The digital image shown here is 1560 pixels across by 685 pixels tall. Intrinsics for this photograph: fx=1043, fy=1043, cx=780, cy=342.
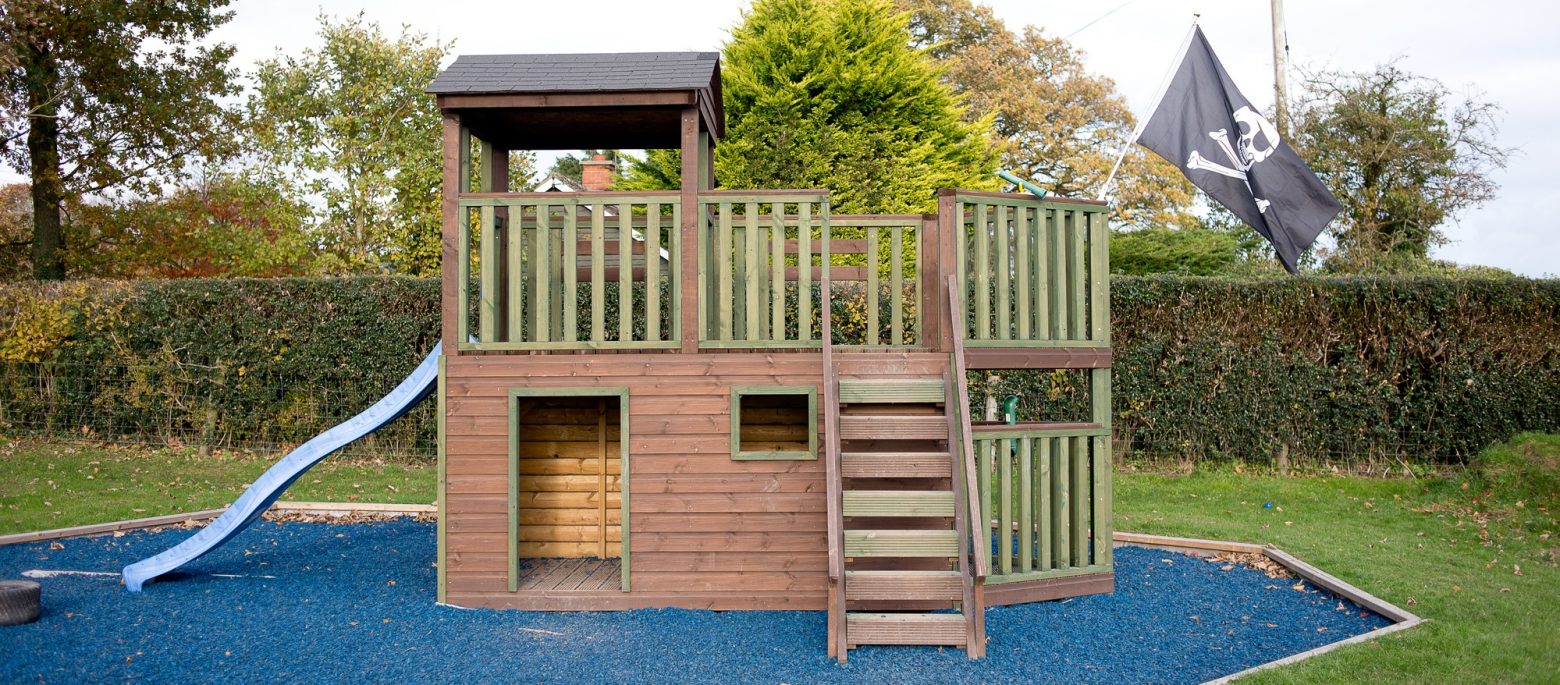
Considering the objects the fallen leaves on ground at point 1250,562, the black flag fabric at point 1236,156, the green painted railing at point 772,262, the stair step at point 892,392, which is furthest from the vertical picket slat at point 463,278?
the fallen leaves on ground at point 1250,562

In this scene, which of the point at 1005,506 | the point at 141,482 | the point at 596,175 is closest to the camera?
the point at 1005,506

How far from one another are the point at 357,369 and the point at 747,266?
7.91 meters

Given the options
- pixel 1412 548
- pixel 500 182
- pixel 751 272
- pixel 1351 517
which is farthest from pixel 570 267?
pixel 1351 517

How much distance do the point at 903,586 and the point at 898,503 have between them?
50 cm

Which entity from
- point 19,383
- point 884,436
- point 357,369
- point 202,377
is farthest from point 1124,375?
point 19,383

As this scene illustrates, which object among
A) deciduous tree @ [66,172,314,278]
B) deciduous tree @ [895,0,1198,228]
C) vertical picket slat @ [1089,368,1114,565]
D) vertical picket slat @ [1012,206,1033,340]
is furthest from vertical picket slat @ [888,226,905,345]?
deciduous tree @ [895,0,1198,228]

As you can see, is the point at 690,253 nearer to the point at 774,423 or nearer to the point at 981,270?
the point at 774,423

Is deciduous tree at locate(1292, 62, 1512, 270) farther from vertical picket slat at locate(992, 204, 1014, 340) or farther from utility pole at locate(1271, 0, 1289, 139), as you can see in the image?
vertical picket slat at locate(992, 204, 1014, 340)

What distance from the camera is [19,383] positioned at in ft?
45.0

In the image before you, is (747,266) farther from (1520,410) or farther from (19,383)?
(19,383)

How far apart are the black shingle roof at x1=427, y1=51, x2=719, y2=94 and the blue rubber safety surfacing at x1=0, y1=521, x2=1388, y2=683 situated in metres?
3.40

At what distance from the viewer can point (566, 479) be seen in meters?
8.20

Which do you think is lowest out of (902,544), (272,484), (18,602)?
(18,602)

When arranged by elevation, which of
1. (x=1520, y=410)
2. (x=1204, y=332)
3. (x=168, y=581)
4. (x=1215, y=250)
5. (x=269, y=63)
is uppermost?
(x=269, y=63)
